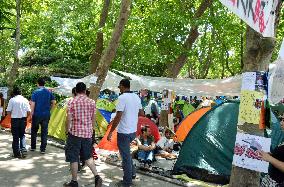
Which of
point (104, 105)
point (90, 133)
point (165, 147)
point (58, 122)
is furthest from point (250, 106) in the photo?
point (104, 105)

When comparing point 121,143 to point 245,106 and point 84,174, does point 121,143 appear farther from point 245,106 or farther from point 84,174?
point 245,106

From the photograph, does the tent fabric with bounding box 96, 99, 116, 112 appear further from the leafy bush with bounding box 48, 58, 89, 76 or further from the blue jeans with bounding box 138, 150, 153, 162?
the leafy bush with bounding box 48, 58, 89, 76

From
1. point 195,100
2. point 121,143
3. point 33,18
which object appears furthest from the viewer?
point 195,100

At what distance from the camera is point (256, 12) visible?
3.35 metres

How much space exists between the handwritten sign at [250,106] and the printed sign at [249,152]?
0.19m

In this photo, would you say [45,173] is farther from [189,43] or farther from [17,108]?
[189,43]

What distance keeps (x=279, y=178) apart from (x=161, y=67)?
22.8 m

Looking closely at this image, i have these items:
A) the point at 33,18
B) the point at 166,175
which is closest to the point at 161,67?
the point at 33,18

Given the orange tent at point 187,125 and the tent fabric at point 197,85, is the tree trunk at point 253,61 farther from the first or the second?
the orange tent at point 187,125

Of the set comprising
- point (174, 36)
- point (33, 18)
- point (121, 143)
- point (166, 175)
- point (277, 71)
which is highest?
point (33, 18)

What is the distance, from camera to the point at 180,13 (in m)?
14.2

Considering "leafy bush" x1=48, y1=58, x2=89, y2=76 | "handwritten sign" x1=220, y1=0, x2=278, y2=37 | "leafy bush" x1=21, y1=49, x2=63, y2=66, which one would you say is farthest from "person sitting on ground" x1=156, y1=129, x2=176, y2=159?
"leafy bush" x1=21, y1=49, x2=63, y2=66

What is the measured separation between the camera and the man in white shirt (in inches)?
334

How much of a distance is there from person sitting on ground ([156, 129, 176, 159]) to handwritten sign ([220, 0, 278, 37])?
6.48m
